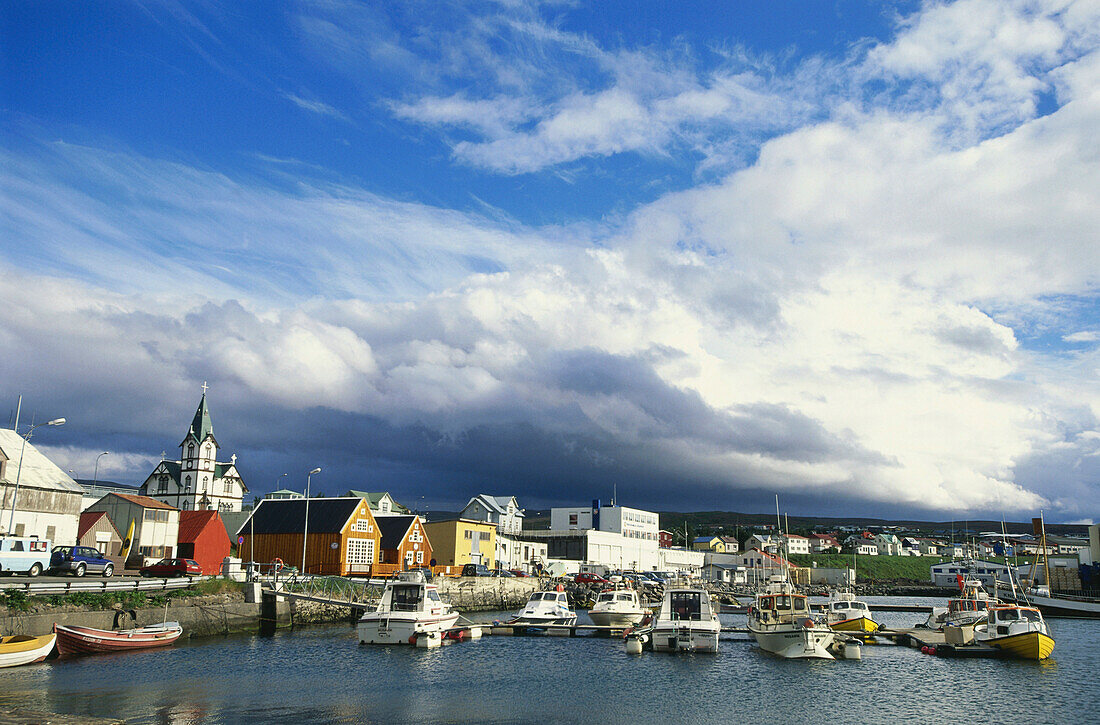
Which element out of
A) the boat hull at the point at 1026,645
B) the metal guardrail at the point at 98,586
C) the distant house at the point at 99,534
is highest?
the distant house at the point at 99,534

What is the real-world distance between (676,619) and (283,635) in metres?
25.0

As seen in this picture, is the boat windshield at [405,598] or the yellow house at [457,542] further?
the yellow house at [457,542]

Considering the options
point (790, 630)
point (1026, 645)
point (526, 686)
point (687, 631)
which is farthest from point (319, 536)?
point (1026, 645)

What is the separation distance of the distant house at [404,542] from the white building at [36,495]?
29.1 m

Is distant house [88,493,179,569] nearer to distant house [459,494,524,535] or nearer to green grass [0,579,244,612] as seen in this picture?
green grass [0,579,244,612]

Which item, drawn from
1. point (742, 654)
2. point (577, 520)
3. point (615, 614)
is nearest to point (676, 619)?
point (742, 654)

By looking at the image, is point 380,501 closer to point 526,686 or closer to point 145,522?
point 145,522

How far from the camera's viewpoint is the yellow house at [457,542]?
9462 centimetres

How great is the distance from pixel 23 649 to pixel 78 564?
60.9ft

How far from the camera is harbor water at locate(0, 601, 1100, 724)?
28672 millimetres

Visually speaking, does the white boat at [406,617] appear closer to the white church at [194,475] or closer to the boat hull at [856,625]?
the boat hull at [856,625]

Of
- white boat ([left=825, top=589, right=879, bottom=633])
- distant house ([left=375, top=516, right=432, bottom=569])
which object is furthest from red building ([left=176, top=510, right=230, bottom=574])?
white boat ([left=825, top=589, right=879, bottom=633])

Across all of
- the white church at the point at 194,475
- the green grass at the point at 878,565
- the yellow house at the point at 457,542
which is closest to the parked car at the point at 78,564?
the yellow house at the point at 457,542

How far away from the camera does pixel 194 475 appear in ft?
423
